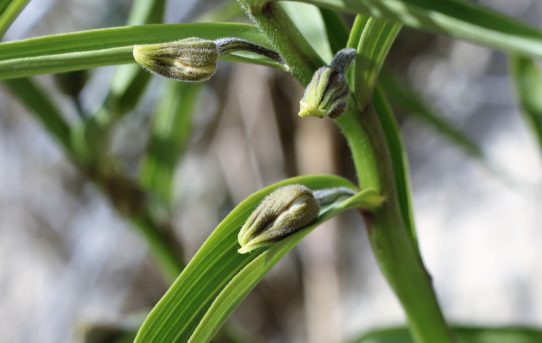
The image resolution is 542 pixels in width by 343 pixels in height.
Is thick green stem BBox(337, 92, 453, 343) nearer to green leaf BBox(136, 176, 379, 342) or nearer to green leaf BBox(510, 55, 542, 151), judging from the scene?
green leaf BBox(136, 176, 379, 342)

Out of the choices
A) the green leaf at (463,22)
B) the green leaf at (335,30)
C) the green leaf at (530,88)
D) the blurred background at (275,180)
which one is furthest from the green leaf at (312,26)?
the blurred background at (275,180)

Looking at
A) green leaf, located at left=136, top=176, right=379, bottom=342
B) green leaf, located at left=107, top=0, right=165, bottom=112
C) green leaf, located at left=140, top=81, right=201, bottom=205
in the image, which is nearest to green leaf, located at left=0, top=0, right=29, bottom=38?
green leaf, located at left=136, top=176, right=379, bottom=342

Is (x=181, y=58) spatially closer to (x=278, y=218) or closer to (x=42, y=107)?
(x=278, y=218)

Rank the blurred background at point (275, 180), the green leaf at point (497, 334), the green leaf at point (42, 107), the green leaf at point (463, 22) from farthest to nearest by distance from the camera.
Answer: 1. the blurred background at point (275, 180)
2. the green leaf at point (42, 107)
3. the green leaf at point (497, 334)
4. the green leaf at point (463, 22)

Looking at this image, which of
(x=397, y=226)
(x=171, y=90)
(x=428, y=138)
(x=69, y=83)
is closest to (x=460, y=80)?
(x=428, y=138)

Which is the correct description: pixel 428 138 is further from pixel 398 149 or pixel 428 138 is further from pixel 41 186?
pixel 398 149

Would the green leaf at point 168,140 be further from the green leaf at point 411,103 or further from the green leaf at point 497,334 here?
the green leaf at point 497,334
